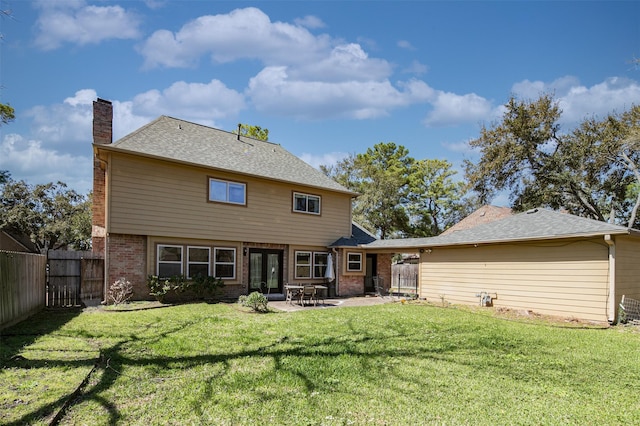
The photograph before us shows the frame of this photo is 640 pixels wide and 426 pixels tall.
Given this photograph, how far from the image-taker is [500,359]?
6.08m

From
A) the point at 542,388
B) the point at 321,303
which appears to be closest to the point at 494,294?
the point at 321,303

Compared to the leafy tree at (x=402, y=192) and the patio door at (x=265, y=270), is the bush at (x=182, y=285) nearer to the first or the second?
the patio door at (x=265, y=270)

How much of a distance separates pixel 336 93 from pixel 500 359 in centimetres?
1809

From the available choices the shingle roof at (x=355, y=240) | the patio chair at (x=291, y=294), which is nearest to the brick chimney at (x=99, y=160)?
the patio chair at (x=291, y=294)

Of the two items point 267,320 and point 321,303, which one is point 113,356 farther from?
point 321,303

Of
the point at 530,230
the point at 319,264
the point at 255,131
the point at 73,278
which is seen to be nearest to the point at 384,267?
the point at 319,264

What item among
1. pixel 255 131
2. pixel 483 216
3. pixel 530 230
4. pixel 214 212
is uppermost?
pixel 255 131

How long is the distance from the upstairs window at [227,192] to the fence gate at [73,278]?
4.45m

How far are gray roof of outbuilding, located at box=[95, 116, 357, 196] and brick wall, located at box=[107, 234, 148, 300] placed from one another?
2.98 meters

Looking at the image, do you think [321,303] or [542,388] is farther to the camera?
[321,303]

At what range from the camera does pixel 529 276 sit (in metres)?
12.2

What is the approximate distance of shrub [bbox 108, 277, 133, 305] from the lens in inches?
468

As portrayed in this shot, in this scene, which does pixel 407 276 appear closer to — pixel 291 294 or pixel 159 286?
pixel 291 294

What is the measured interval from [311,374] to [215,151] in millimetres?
12076
